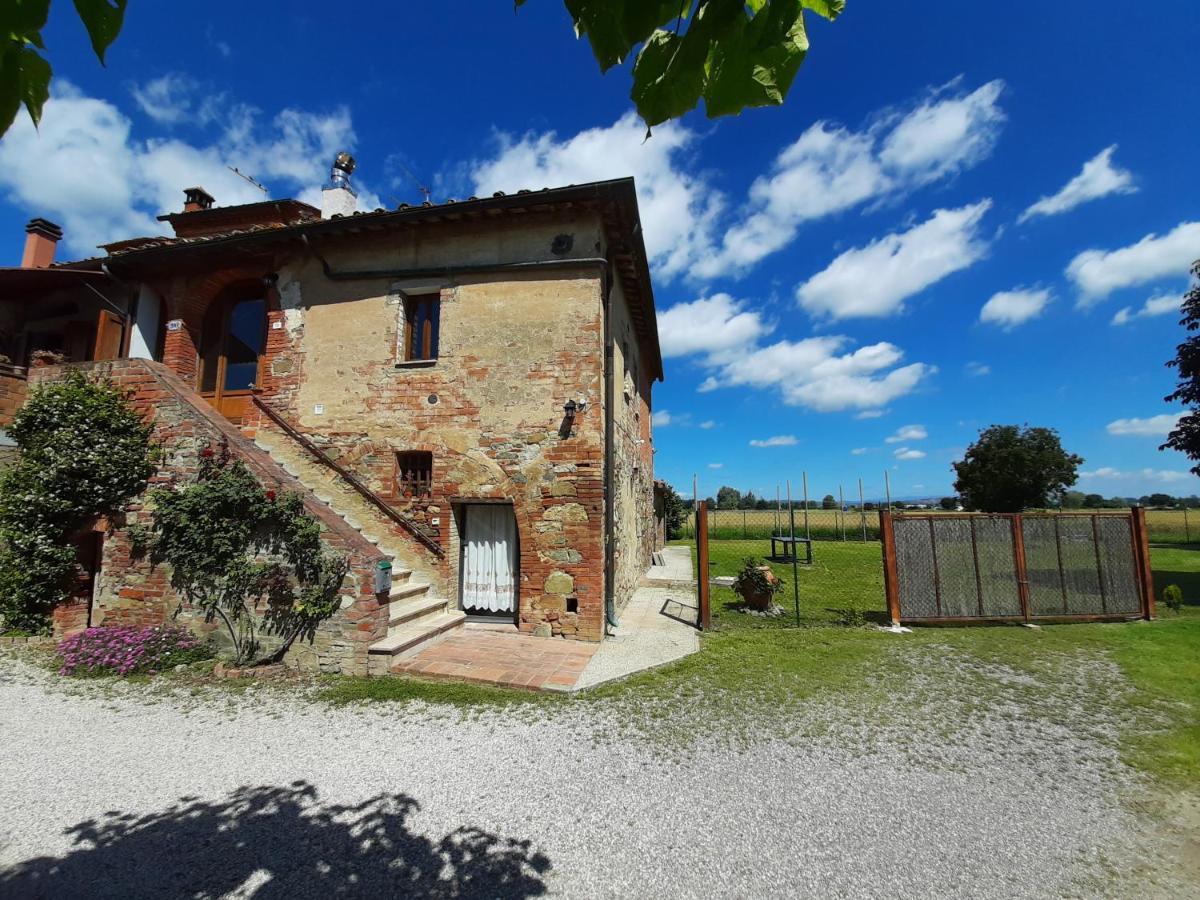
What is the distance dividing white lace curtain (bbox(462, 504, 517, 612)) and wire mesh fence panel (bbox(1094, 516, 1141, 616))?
997 cm

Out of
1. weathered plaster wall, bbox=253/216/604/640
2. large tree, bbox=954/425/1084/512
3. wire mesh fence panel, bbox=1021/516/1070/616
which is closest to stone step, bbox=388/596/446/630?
weathered plaster wall, bbox=253/216/604/640

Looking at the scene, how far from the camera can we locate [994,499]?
2673 cm

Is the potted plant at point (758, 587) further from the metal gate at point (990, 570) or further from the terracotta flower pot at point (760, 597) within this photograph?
the metal gate at point (990, 570)

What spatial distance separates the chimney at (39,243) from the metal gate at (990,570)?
20.4 m

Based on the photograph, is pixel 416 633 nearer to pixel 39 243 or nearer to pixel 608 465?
pixel 608 465

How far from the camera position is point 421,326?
873 cm

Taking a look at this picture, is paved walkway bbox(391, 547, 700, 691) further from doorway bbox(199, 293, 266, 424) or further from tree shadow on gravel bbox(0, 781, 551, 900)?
doorway bbox(199, 293, 266, 424)

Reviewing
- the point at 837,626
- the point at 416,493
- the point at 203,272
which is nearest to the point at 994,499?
the point at 837,626

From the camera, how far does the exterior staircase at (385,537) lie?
22.4ft

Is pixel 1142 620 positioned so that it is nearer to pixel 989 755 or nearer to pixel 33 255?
pixel 989 755

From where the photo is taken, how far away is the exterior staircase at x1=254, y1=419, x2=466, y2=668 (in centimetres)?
684

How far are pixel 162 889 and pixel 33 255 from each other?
17152 millimetres

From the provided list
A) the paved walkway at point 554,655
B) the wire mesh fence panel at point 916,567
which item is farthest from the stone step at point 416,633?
the wire mesh fence panel at point 916,567

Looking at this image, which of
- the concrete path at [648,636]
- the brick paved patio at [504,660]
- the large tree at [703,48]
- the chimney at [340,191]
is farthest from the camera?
the chimney at [340,191]
